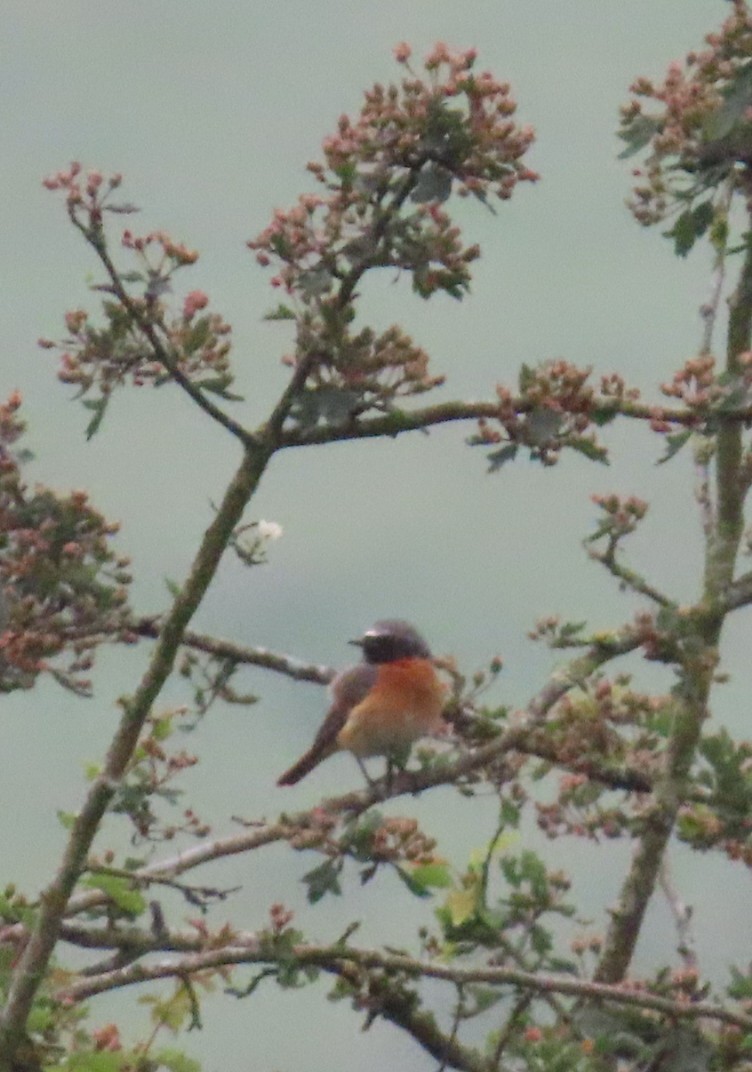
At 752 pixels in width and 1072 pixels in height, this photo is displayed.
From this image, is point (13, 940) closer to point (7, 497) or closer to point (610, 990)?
point (7, 497)

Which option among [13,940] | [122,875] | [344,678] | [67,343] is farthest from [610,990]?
[344,678]

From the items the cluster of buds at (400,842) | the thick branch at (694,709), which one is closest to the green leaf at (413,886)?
the cluster of buds at (400,842)

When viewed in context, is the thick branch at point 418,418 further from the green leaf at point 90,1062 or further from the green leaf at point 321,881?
the green leaf at point 90,1062

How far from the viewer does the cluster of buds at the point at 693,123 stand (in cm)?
633

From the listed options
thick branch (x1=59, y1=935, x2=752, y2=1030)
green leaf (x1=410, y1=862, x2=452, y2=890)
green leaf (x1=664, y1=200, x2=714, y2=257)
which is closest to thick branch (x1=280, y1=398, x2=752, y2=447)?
thick branch (x1=59, y1=935, x2=752, y2=1030)

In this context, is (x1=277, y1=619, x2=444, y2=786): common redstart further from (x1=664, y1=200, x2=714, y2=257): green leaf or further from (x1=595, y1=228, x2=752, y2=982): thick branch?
(x1=664, y1=200, x2=714, y2=257): green leaf

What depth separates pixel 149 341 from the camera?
4555 mm

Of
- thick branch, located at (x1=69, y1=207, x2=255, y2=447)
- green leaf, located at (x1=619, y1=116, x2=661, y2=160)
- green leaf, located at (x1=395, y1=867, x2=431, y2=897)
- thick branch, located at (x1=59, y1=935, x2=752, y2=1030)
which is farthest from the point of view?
green leaf, located at (x1=619, y1=116, x2=661, y2=160)

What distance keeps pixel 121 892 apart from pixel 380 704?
1.80 metres

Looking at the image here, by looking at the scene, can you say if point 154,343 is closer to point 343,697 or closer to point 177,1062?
point 177,1062

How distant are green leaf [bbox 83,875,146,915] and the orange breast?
134cm

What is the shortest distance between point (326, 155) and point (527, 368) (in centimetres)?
56

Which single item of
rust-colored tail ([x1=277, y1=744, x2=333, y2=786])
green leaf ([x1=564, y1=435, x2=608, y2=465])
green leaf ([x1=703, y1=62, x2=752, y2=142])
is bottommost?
green leaf ([x1=564, y1=435, x2=608, y2=465])

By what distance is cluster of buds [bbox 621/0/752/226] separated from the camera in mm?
6328
